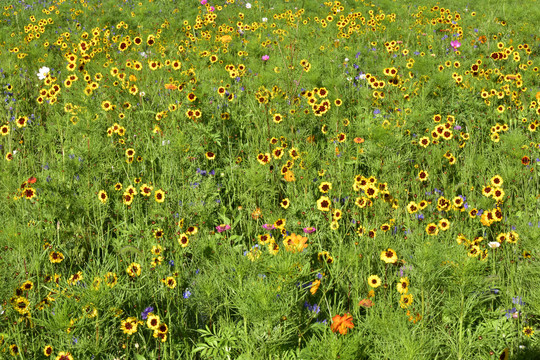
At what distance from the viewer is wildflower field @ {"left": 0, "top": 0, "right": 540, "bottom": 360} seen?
182 cm

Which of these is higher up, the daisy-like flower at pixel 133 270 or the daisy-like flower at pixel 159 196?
the daisy-like flower at pixel 159 196

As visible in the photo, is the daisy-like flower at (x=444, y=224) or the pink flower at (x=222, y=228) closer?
the daisy-like flower at (x=444, y=224)

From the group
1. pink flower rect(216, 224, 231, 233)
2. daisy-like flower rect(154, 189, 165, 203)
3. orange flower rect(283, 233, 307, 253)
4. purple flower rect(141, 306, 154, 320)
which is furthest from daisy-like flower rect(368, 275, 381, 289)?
daisy-like flower rect(154, 189, 165, 203)

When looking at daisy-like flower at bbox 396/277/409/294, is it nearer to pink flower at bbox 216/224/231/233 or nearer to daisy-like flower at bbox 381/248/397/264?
daisy-like flower at bbox 381/248/397/264

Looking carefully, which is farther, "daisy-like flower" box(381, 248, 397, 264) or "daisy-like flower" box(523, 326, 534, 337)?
"daisy-like flower" box(381, 248, 397, 264)

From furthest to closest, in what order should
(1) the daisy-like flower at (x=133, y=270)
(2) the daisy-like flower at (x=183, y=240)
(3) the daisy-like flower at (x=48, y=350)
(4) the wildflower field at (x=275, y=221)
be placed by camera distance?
(2) the daisy-like flower at (x=183, y=240) → (1) the daisy-like flower at (x=133, y=270) → (4) the wildflower field at (x=275, y=221) → (3) the daisy-like flower at (x=48, y=350)

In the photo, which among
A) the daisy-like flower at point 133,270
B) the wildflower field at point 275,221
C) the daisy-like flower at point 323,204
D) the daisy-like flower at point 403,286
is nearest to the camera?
the wildflower field at point 275,221

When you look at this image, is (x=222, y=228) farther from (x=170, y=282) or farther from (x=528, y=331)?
(x=528, y=331)

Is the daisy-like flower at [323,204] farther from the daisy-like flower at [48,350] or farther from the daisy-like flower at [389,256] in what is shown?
the daisy-like flower at [48,350]

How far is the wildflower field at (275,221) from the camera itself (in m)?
1.82

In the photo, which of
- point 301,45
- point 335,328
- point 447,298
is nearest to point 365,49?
point 301,45

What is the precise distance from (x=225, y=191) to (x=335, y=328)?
1.80 meters

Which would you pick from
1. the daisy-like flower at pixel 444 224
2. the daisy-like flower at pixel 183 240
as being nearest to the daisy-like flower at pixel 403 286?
the daisy-like flower at pixel 444 224

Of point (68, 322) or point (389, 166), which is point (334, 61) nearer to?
point (389, 166)
